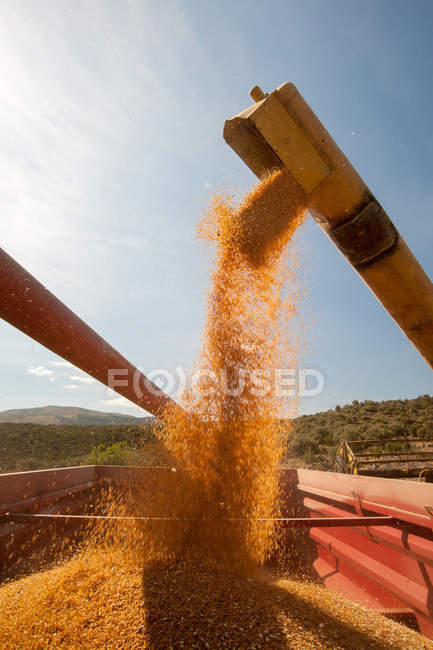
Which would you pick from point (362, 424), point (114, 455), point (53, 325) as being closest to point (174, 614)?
point (53, 325)

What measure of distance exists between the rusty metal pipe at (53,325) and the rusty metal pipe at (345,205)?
96cm

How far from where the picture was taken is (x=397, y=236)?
1.10 metres

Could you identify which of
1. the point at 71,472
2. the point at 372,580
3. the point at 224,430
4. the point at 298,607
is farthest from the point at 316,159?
the point at 71,472

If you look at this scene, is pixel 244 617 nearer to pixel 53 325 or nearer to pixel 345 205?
pixel 53 325

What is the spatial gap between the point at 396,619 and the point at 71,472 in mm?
Result: 3042

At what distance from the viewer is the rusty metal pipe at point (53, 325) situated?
2.86ft

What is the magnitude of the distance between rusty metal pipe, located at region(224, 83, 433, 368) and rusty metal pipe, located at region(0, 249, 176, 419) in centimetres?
96

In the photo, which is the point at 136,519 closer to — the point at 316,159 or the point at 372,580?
the point at 372,580

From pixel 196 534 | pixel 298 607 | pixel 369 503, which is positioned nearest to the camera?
pixel 298 607

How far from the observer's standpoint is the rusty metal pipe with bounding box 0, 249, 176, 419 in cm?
87

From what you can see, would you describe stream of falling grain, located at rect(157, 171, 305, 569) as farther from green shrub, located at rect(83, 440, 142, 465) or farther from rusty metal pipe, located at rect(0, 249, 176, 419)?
green shrub, located at rect(83, 440, 142, 465)

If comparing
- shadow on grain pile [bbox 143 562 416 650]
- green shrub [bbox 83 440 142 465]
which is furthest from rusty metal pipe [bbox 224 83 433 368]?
green shrub [bbox 83 440 142 465]

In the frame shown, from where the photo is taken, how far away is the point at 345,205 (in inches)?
43.3

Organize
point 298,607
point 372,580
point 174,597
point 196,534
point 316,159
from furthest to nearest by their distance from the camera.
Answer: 1. point 372,580
2. point 196,534
3. point 298,607
4. point 174,597
5. point 316,159
